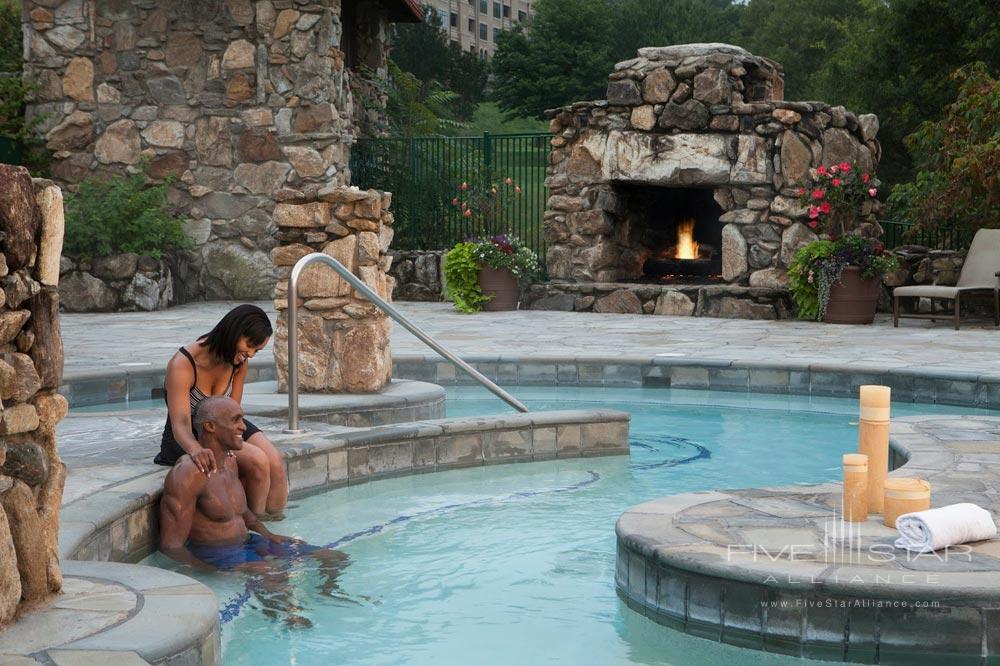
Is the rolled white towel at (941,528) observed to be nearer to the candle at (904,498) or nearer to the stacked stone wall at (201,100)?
the candle at (904,498)

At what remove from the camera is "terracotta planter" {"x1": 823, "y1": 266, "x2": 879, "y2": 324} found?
13359 millimetres

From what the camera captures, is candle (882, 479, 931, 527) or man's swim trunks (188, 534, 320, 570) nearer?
candle (882, 479, 931, 527)

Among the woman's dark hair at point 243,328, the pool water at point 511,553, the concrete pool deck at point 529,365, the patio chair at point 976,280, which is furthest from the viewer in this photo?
the patio chair at point 976,280

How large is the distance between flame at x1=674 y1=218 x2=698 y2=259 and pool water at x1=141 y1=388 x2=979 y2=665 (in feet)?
22.7

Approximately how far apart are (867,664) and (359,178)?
1334 cm

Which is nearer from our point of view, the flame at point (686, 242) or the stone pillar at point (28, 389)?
the stone pillar at point (28, 389)

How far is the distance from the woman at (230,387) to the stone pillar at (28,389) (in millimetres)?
1619

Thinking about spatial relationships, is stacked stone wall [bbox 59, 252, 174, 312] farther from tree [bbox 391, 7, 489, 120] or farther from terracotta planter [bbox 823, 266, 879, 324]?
tree [bbox 391, 7, 489, 120]

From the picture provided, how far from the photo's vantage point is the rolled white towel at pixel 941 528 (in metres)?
4.08

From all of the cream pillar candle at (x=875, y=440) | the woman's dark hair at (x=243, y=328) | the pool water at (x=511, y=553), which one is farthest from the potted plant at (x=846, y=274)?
the woman's dark hair at (x=243, y=328)

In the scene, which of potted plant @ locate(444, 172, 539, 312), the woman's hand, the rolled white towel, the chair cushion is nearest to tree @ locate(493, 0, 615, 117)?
potted plant @ locate(444, 172, 539, 312)

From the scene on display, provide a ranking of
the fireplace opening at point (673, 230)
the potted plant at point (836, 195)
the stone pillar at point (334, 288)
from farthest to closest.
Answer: the fireplace opening at point (673, 230) < the potted plant at point (836, 195) < the stone pillar at point (334, 288)

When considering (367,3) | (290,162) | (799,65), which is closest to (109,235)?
(290,162)

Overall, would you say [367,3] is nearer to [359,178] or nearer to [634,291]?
[359,178]
